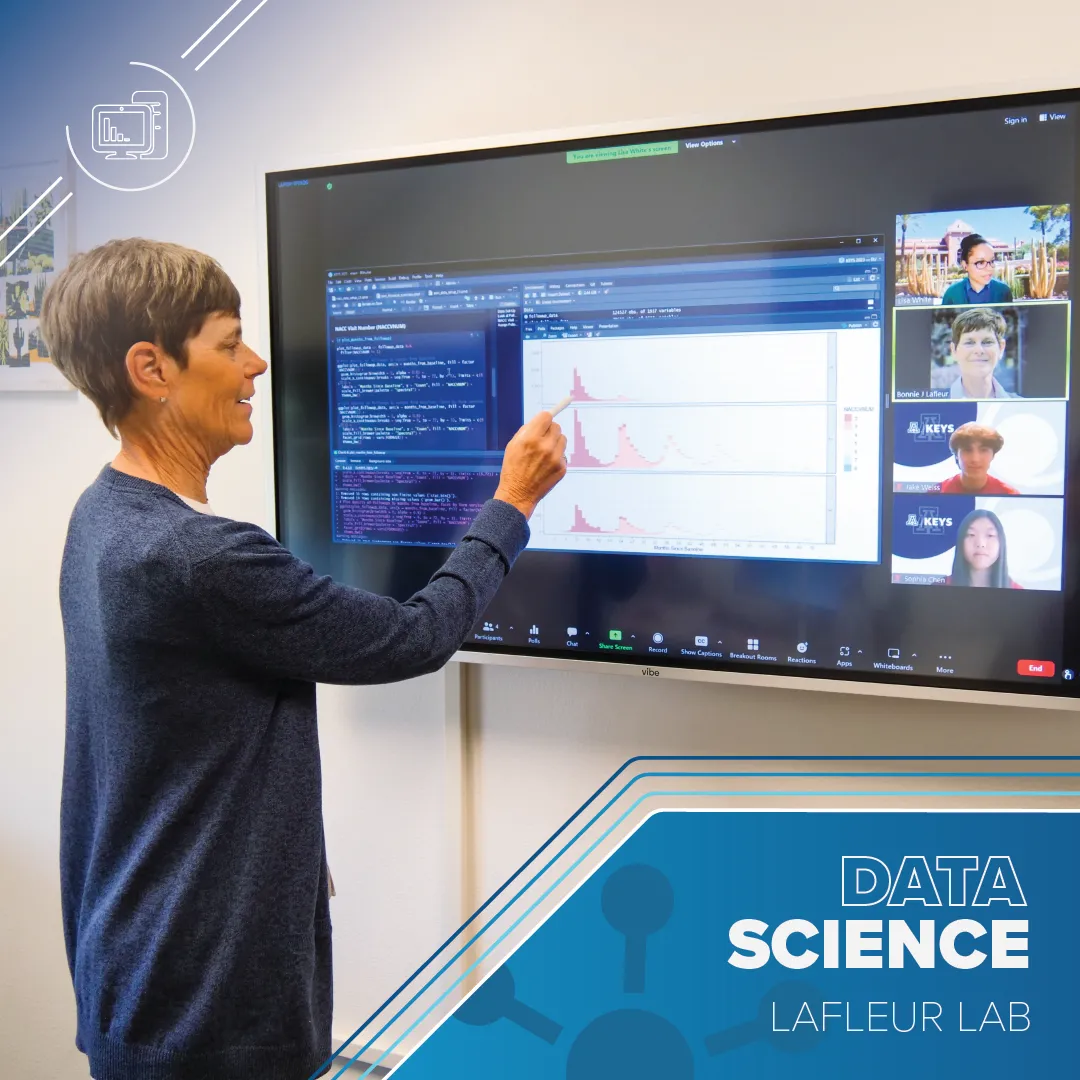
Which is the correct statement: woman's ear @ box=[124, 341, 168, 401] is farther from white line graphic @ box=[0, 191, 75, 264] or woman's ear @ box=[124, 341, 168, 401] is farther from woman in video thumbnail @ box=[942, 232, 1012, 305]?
white line graphic @ box=[0, 191, 75, 264]

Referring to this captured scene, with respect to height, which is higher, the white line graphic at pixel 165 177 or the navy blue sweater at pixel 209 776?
the white line graphic at pixel 165 177

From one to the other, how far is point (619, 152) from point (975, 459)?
2.50ft

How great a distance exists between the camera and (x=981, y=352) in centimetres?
162

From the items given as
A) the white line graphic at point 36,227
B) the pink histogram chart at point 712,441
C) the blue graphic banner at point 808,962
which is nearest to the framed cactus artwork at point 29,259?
the white line graphic at point 36,227

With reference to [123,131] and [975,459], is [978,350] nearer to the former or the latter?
[975,459]

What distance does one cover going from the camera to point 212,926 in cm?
140

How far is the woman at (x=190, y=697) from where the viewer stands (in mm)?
1347

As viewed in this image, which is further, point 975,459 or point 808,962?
point 975,459

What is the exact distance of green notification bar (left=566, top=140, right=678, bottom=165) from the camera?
179 centimetres

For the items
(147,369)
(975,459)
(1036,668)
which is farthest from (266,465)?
(1036,668)

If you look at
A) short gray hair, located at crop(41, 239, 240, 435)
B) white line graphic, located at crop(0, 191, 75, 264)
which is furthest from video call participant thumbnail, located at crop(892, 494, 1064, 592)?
white line graphic, located at crop(0, 191, 75, 264)

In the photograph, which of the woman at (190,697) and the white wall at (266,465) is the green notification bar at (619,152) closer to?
the white wall at (266,465)

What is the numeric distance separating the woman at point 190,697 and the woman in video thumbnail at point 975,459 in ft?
2.46

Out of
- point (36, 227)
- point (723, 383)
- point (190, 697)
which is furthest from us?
point (36, 227)
